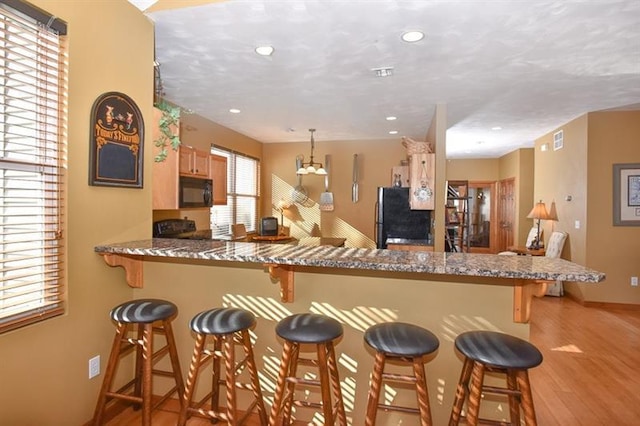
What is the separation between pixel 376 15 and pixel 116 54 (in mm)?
1683

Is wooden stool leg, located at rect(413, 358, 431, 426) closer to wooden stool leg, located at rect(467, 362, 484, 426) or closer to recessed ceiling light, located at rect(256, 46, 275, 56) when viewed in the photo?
wooden stool leg, located at rect(467, 362, 484, 426)

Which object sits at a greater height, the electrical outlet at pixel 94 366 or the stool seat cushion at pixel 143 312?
the stool seat cushion at pixel 143 312

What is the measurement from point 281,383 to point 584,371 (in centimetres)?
273

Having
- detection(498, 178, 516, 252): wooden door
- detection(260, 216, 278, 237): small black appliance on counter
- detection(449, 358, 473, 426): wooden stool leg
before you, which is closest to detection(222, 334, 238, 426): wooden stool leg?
detection(449, 358, 473, 426): wooden stool leg

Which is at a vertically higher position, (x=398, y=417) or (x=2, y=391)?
(x=2, y=391)

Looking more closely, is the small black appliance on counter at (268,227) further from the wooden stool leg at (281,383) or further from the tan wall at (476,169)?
the tan wall at (476,169)

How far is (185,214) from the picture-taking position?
4.75 meters

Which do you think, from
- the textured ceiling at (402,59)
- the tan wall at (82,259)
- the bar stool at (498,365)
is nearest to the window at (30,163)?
the tan wall at (82,259)

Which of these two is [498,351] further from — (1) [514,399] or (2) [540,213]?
(2) [540,213]

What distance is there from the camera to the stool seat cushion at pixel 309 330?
65.5 inches

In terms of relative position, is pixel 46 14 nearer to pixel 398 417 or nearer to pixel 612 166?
pixel 398 417

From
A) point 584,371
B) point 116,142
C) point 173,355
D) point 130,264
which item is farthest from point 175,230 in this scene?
point 584,371

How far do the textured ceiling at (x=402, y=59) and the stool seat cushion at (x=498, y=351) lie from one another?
2.01 meters

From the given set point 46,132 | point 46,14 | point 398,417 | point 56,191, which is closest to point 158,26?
point 46,14
